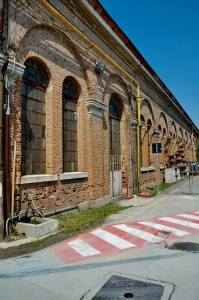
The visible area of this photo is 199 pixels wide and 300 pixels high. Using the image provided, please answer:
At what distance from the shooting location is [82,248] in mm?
6125

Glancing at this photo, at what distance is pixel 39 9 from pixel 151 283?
8584 mm

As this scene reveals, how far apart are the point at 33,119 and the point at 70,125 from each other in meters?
2.09

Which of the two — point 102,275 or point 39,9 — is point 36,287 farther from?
point 39,9

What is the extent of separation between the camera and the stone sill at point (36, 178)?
7952mm

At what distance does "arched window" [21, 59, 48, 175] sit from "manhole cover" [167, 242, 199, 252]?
484cm

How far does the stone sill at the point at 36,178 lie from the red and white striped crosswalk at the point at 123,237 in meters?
2.31

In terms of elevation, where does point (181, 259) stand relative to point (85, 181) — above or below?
below

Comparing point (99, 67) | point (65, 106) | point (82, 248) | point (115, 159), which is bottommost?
point (82, 248)

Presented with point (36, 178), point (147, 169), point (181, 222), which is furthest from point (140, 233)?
point (147, 169)

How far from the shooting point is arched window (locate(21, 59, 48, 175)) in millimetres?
8586

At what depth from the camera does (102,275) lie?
4547mm

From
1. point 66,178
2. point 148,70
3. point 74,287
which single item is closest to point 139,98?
point 148,70

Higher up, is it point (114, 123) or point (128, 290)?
point (114, 123)

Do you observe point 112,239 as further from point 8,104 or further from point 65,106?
point 65,106
